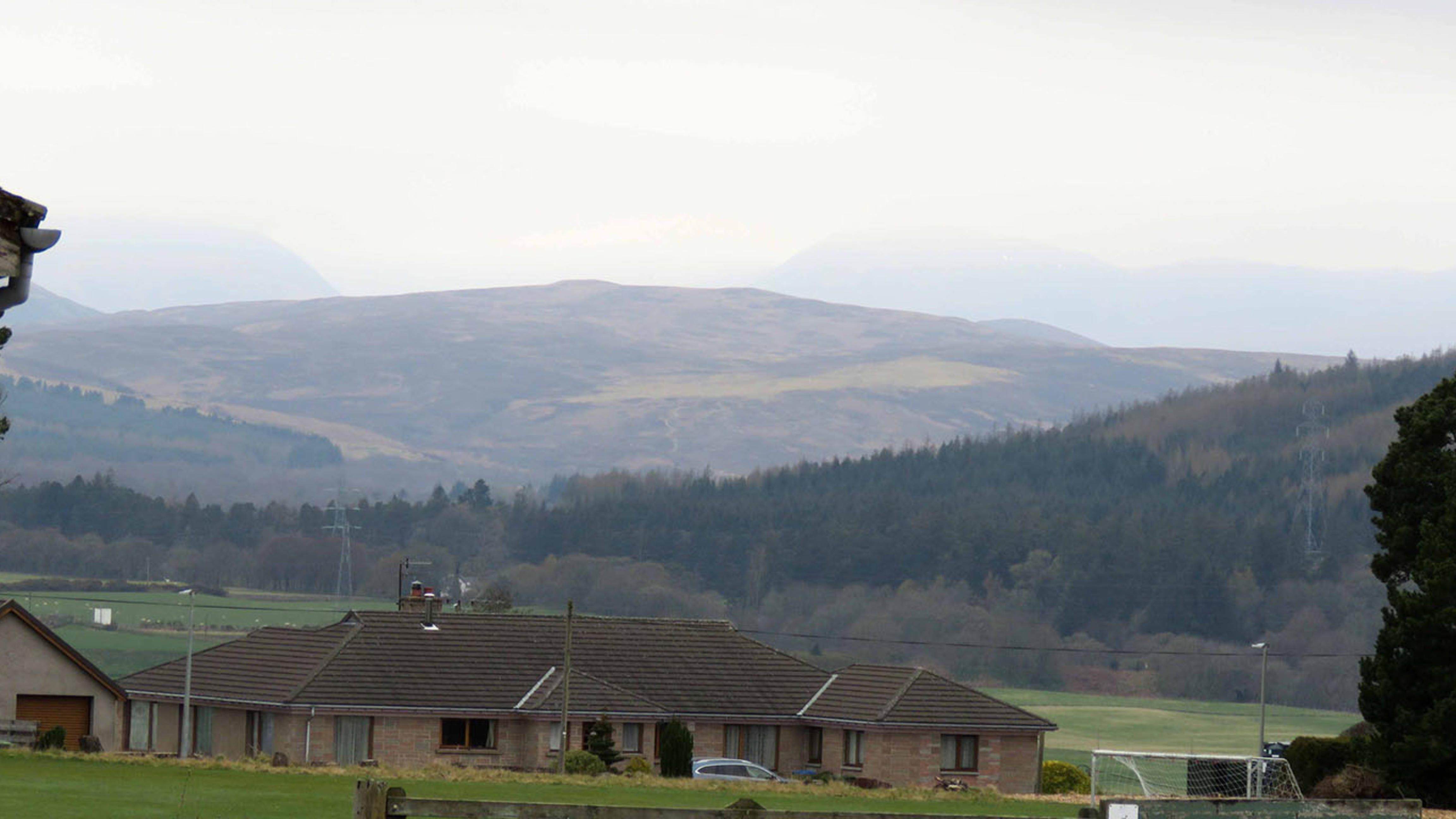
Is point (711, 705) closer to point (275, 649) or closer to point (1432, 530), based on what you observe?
point (275, 649)

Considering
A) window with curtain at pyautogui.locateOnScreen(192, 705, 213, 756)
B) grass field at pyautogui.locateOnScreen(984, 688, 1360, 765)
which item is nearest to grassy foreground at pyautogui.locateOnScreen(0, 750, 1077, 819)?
window with curtain at pyautogui.locateOnScreen(192, 705, 213, 756)

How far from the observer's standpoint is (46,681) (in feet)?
205

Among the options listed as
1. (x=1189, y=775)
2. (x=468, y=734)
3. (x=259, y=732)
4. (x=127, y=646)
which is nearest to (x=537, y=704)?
(x=468, y=734)

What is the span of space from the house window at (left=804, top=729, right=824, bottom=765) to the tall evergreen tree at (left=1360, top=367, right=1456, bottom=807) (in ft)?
89.6

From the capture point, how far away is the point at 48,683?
205 ft

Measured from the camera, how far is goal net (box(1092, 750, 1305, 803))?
26656 mm

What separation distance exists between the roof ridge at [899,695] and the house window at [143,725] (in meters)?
25.1

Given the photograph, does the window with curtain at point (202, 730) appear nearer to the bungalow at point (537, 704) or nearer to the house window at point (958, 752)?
the bungalow at point (537, 704)

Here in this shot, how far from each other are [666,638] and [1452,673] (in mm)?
37182

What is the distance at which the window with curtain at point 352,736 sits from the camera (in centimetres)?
6334

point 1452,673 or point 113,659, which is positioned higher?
point 1452,673

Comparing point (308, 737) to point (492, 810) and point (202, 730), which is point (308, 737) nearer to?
point (202, 730)

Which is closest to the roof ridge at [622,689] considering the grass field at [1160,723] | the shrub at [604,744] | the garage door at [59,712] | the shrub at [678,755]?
the shrub at [604,744]

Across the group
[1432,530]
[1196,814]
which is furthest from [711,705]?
[1196,814]
